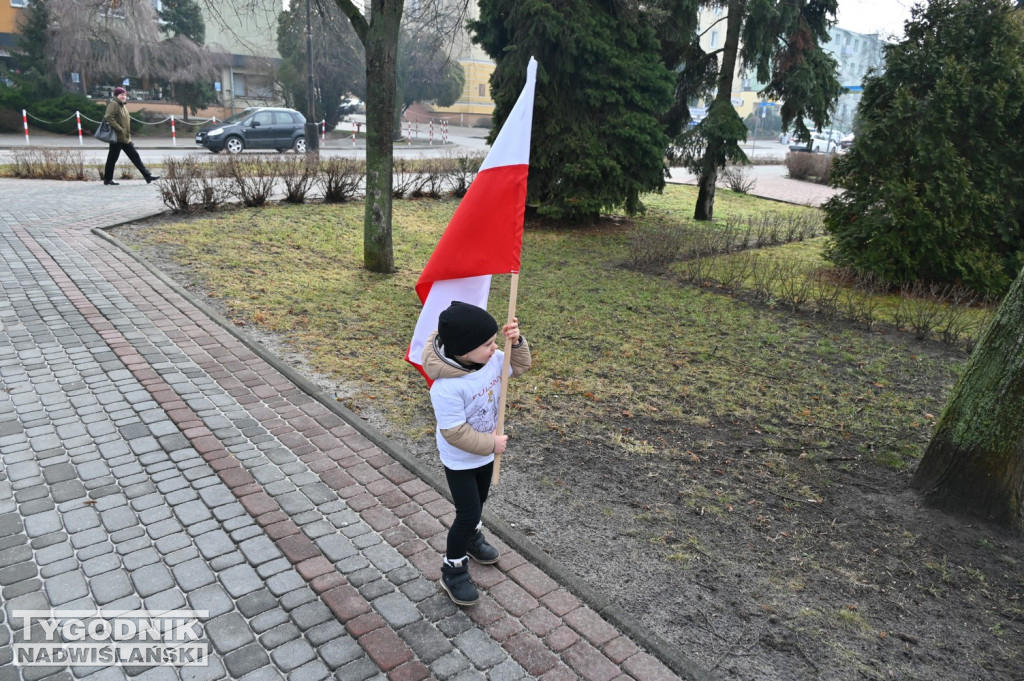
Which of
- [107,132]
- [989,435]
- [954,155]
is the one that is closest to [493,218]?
[989,435]

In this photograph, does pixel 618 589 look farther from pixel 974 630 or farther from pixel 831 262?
pixel 831 262

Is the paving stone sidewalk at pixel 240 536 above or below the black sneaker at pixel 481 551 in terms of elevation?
Answer: below

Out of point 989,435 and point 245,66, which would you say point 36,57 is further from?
point 989,435

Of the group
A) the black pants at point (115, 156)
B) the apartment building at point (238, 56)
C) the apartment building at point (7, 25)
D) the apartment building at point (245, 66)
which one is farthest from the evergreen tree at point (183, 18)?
the black pants at point (115, 156)

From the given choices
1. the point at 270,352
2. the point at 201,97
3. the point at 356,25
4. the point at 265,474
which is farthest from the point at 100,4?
the point at 201,97

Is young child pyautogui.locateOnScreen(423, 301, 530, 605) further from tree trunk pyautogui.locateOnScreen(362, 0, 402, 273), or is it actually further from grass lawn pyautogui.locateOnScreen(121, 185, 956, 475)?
tree trunk pyautogui.locateOnScreen(362, 0, 402, 273)

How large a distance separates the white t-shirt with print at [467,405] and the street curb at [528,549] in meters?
0.77

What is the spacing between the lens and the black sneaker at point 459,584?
3510 millimetres

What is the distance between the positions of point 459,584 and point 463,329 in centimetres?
130

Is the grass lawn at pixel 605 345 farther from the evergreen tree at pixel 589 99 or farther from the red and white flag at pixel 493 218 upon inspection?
the evergreen tree at pixel 589 99

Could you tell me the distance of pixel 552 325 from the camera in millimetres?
8102

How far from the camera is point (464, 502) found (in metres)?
3.51

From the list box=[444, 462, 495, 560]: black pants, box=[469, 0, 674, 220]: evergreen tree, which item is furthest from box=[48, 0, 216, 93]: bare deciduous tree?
box=[444, 462, 495, 560]: black pants

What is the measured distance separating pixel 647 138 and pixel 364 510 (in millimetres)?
11057
